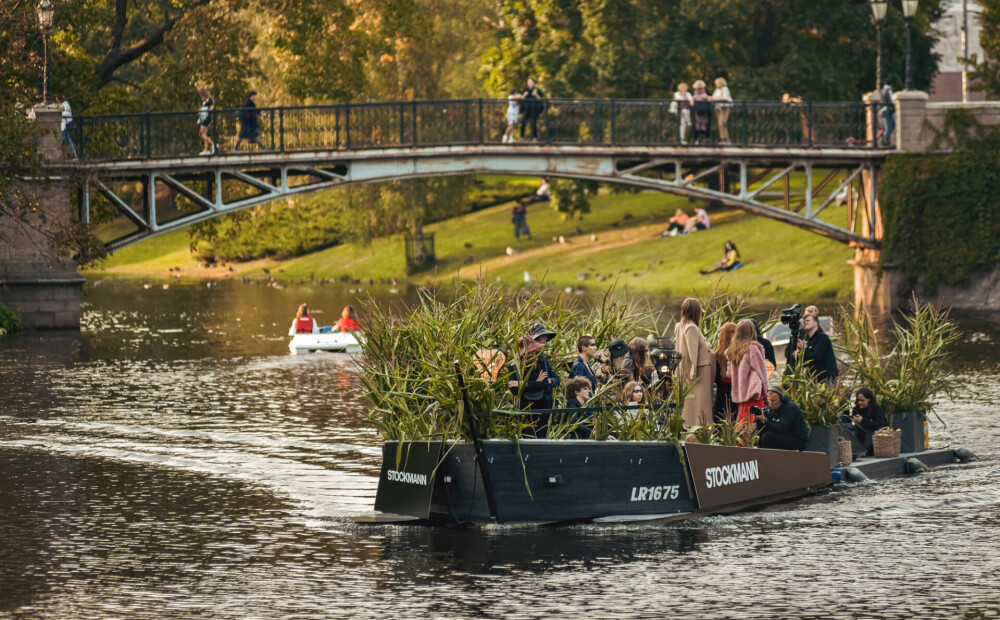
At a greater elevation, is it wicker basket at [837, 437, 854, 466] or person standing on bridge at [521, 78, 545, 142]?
person standing on bridge at [521, 78, 545, 142]

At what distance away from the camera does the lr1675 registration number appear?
16922 mm

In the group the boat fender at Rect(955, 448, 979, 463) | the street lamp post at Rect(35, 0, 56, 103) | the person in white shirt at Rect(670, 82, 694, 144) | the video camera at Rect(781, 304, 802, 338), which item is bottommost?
the boat fender at Rect(955, 448, 979, 463)

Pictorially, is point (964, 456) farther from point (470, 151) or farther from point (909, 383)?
point (470, 151)

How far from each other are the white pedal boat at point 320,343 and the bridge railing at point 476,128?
25.1 ft

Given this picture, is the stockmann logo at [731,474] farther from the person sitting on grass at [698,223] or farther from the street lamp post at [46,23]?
the person sitting on grass at [698,223]

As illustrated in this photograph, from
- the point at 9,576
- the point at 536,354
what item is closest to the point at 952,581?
the point at 536,354

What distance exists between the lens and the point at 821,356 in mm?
20859

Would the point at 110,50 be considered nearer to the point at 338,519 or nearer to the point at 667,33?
the point at 667,33

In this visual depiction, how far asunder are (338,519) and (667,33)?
3913cm

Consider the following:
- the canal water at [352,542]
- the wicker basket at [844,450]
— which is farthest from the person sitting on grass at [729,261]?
the wicker basket at [844,450]

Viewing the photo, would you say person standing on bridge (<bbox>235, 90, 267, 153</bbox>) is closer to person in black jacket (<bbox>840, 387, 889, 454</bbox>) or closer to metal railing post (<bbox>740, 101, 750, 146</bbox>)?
metal railing post (<bbox>740, 101, 750, 146</bbox>)

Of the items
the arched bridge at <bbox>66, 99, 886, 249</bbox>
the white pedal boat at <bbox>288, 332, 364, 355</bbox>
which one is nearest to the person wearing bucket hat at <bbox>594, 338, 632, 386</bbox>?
the white pedal boat at <bbox>288, 332, 364, 355</bbox>

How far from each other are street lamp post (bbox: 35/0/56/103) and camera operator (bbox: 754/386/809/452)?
25736 millimetres

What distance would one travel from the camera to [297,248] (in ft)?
235
